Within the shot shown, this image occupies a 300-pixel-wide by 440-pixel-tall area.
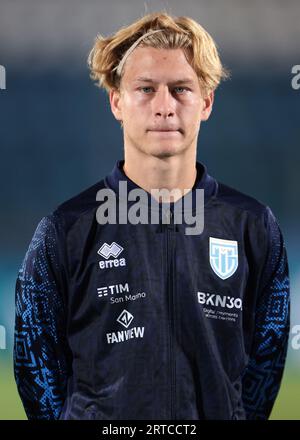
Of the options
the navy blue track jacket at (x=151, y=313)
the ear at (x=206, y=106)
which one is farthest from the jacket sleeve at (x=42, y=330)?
the ear at (x=206, y=106)

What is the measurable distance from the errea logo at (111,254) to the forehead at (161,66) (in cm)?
51

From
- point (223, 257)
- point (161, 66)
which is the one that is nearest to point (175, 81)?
point (161, 66)

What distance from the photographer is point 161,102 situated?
2.21 metres

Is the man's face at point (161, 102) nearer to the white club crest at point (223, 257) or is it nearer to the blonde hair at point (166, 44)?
the blonde hair at point (166, 44)

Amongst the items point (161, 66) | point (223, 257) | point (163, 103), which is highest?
point (161, 66)

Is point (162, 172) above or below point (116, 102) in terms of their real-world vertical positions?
below

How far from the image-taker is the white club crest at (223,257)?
2.27 m

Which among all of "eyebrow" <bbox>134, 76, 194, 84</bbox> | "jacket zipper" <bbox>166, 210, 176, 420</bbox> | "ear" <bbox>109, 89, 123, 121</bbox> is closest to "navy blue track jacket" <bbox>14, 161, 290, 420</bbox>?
"jacket zipper" <bbox>166, 210, 176, 420</bbox>

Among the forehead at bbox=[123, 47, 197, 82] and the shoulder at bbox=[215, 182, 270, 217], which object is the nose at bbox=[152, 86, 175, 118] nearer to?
the forehead at bbox=[123, 47, 197, 82]

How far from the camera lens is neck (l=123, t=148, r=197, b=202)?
225 cm

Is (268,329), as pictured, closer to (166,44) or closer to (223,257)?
(223,257)

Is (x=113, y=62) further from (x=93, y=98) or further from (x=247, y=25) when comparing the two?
(x=247, y=25)

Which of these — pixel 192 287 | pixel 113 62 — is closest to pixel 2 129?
pixel 113 62

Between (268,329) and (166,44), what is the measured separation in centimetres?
95
